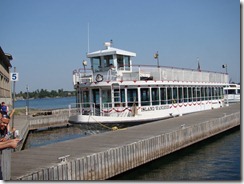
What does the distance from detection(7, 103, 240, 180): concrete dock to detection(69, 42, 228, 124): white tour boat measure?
3852 millimetres

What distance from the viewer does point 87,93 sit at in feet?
64.9

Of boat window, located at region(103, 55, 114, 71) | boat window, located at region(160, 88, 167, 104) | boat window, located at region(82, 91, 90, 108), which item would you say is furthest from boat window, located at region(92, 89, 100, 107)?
boat window, located at region(160, 88, 167, 104)

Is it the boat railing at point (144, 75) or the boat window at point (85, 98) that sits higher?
the boat railing at point (144, 75)

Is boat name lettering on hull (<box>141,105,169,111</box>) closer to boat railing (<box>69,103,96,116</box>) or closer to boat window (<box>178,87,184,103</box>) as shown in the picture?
boat window (<box>178,87,184,103</box>)

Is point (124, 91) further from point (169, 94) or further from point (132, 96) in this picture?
point (169, 94)

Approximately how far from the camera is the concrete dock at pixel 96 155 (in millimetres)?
8094

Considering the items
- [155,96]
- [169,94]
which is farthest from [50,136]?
[169,94]

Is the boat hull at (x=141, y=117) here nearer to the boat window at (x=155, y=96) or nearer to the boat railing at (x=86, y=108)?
the boat window at (x=155, y=96)

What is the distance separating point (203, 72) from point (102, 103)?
431 inches

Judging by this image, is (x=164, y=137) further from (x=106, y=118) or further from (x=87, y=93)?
(x=87, y=93)

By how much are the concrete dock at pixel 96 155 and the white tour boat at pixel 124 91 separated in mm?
3852

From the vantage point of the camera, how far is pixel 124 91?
61.4 ft

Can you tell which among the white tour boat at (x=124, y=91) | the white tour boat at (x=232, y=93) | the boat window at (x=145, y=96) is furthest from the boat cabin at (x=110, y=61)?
the white tour boat at (x=232, y=93)

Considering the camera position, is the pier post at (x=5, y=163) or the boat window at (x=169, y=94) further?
the boat window at (x=169, y=94)
